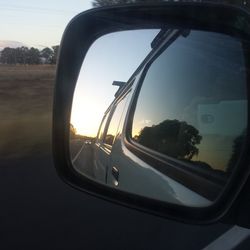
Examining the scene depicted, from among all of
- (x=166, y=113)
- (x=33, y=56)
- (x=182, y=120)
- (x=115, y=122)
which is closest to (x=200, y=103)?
(x=182, y=120)

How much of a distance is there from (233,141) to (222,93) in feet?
0.74

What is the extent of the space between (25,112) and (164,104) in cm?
3287

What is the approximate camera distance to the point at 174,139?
2.28m

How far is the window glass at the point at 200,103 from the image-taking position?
184 centimetres

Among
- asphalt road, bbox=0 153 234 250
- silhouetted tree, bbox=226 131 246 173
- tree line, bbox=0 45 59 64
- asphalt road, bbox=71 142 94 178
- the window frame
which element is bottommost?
tree line, bbox=0 45 59 64

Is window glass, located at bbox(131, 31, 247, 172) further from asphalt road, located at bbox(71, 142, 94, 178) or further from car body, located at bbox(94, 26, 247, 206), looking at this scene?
asphalt road, located at bbox(71, 142, 94, 178)

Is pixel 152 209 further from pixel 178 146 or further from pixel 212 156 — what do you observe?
pixel 178 146

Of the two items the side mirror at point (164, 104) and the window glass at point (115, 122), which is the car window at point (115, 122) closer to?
the window glass at point (115, 122)

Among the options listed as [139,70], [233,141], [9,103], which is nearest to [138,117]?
[139,70]

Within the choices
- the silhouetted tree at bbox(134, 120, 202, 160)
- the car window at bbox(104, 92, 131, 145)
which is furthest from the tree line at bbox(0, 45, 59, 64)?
the silhouetted tree at bbox(134, 120, 202, 160)

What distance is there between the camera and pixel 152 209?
1801 millimetres

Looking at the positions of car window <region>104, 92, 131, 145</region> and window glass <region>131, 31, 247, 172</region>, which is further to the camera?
car window <region>104, 92, 131, 145</region>

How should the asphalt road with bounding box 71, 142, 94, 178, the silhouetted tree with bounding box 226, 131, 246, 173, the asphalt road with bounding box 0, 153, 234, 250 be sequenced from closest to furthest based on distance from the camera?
1. the silhouetted tree with bounding box 226, 131, 246, 173
2. the asphalt road with bounding box 71, 142, 94, 178
3. the asphalt road with bounding box 0, 153, 234, 250

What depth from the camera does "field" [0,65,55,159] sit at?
22.3 metres
